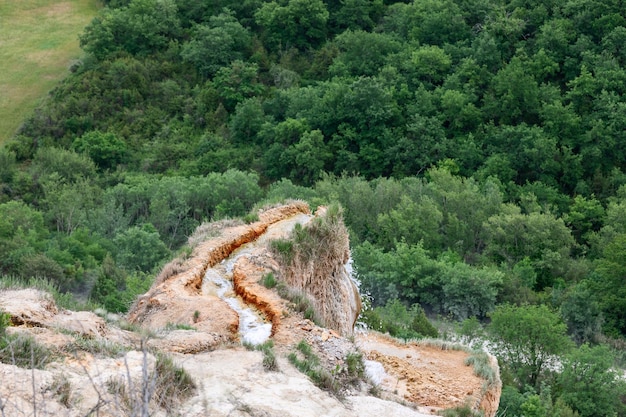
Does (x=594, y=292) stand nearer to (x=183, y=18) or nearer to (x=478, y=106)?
(x=478, y=106)

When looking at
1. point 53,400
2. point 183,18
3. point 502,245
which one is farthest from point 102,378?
point 183,18

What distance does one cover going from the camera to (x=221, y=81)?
62719 millimetres

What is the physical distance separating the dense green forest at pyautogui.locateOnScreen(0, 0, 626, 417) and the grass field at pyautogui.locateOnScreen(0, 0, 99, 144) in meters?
2.70

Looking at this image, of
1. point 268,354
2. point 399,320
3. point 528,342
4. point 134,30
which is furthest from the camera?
point 134,30

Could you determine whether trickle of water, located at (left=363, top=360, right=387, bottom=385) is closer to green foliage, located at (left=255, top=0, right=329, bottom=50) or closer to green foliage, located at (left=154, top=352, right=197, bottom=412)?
green foliage, located at (left=154, top=352, right=197, bottom=412)

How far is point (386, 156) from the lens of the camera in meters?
57.0

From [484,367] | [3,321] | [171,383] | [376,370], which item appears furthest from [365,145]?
[171,383]

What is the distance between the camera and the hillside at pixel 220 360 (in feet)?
34.9

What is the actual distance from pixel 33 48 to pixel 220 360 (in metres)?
65.5

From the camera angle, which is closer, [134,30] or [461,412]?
[461,412]

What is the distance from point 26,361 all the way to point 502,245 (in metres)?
37.5

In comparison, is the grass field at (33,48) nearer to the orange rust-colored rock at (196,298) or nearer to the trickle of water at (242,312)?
the orange rust-colored rock at (196,298)

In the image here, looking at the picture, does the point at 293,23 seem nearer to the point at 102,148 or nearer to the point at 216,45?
the point at 216,45

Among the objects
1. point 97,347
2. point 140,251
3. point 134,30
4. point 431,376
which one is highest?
point 97,347
